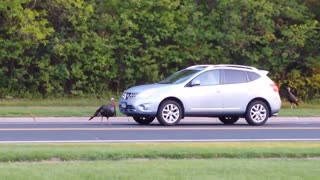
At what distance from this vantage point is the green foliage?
1170 inches

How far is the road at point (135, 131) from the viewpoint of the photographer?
57.5 feet

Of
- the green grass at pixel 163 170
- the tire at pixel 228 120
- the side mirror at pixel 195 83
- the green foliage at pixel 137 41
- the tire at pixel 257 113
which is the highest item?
the green foliage at pixel 137 41

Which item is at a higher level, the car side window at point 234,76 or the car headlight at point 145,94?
the car side window at point 234,76

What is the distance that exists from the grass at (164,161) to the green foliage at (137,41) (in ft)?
47.8

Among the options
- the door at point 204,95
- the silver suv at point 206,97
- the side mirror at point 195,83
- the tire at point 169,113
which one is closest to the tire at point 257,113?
A: the silver suv at point 206,97

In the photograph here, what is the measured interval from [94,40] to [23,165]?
Answer: 1853 cm

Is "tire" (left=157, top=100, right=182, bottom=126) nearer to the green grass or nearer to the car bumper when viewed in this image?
the car bumper

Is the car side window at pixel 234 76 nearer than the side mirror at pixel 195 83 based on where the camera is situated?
No

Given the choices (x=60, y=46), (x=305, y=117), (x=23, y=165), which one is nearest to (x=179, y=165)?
(x=23, y=165)

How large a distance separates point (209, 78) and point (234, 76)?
2.51 ft

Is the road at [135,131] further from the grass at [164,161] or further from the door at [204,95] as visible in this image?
the grass at [164,161]

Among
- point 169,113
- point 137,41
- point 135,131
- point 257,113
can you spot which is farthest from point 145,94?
point 137,41

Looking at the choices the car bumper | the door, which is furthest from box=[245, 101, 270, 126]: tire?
the car bumper

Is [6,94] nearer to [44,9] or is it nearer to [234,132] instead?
[44,9]
